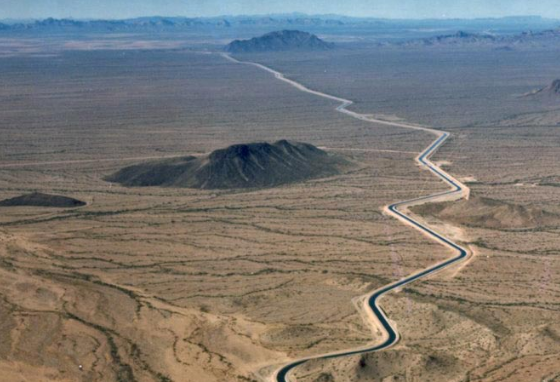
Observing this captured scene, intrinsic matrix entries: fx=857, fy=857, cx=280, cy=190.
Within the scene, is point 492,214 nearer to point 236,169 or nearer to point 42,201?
point 236,169

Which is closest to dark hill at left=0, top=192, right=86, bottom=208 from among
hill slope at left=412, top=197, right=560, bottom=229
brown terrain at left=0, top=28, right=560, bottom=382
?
brown terrain at left=0, top=28, right=560, bottom=382

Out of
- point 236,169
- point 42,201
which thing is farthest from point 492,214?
point 42,201

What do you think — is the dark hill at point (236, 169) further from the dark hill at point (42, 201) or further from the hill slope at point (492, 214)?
the hill slope at point (492, 214)

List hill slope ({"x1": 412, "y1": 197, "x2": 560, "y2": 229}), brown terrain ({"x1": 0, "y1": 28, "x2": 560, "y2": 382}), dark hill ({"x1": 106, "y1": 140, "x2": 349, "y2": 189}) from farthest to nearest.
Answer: dark hill ({"x1": 106, "y1": 140, "x2": 349, "y2": 189})
hill slope ({"x1": 412, "y1": 197, "x2": 560, "y2": 229})
brown terrain ({"x1": 0, "y1": 28, "x2": 560, "y2": 382})

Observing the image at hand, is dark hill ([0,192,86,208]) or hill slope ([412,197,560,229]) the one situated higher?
hill slope ([412,197,560,229])

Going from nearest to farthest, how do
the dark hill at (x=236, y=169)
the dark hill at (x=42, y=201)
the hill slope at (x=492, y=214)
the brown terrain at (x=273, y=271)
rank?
the brown terrain at (x=273, y=271), the hill slope at (x=492, y=214), the dark hill at (x=42, y=201), the dark hill at (x=236, y=169)

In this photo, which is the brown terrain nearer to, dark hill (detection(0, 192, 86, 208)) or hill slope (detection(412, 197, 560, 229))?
hill slope (detection(412, 197, 560, 229))

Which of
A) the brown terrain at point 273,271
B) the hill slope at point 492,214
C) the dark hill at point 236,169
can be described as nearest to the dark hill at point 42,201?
the brown terrain at point 273,271
